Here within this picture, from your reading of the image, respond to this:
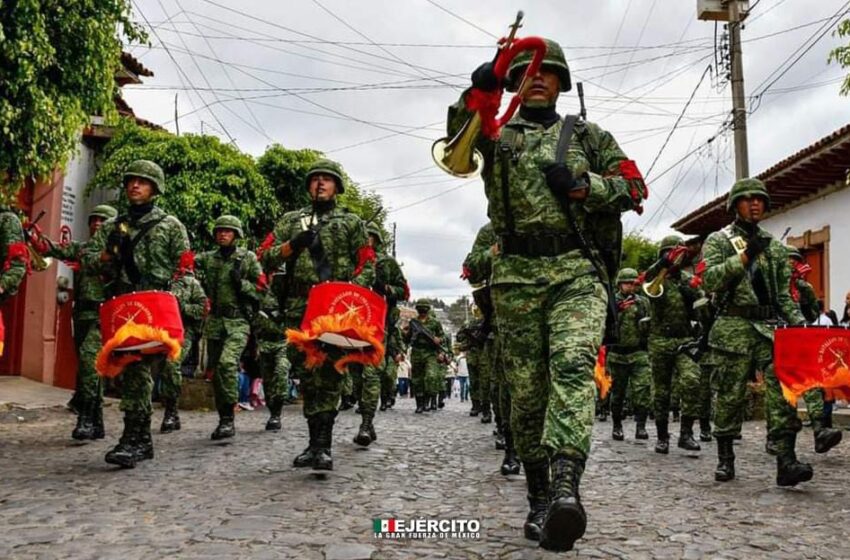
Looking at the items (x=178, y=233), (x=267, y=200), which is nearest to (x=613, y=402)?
(x=178, y=233)

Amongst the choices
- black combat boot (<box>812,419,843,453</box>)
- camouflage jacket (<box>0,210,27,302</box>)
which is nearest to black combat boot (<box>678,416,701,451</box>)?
black combat boot (<box>812,419,843,453</box>)

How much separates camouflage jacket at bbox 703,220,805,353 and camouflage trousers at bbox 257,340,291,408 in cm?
500

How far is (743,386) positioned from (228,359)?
16.1 ft

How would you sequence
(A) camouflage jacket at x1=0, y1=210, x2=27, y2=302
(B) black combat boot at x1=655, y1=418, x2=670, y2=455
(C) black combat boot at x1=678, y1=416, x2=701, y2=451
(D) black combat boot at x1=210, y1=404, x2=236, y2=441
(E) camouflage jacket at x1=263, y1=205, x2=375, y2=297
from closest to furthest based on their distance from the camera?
(E) camouflage jacket at x1=263, y1=205, x2=375, y2=297
(A) camouflage jacket at x1=0, y1=210, x2=27, y2=302
(D) black combat boot at x1=210, y1=404, x2=236, y2=441
(B) black combat boot at x1=655, y1=418, x2=670, y2=455
(C) black combat boot at x1=678, y1=416, x2=701, y2=451

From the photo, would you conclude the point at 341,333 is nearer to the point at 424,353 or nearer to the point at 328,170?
the point at 328,170

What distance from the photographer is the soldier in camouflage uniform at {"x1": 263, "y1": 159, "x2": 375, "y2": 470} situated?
6129mm

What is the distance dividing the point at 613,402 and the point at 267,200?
987cm

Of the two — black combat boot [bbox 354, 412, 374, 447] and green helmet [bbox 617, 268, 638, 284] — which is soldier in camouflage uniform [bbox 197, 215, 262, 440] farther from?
green helmet [bbox 617, 268, 638, 284]

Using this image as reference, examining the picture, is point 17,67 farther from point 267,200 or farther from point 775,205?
point 775,205

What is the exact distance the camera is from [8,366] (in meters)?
14.6

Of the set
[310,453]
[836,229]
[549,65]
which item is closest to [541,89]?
[549,65]

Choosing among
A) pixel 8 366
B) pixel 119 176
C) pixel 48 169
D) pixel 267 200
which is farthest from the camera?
pixel 267 200

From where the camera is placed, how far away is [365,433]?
8336 mm

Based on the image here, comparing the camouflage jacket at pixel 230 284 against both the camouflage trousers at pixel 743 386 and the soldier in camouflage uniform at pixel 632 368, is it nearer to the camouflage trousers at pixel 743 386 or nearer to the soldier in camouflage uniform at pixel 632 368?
the soldier in camouflage uniform at pixel 632 368
